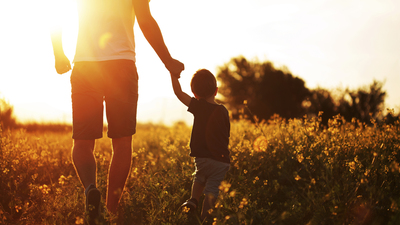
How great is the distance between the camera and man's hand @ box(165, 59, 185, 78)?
98.9 inches

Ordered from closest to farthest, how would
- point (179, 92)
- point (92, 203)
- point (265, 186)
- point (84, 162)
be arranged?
point (92, 203) → point (84, 162) → point (179, 92) → point (265, 186)

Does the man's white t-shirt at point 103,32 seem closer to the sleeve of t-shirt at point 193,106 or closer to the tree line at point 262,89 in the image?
the sleeve of t-shirt at point 193,106

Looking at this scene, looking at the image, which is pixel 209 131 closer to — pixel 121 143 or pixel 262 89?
pixel 121 143

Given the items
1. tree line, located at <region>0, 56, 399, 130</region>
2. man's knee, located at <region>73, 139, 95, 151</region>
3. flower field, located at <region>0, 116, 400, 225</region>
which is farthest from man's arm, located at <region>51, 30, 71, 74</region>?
tree line, located at <region>0, 56, 399, 130</region>

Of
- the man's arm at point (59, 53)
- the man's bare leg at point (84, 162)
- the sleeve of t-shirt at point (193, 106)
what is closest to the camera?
the man's bare leg at point (84, 162)

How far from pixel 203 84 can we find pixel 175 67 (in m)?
0.34

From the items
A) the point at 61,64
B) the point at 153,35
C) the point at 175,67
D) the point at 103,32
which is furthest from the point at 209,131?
the point at 61,64

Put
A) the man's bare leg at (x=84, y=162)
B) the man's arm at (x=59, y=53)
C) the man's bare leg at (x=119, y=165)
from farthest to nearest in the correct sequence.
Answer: the man's arm at (x=59, y=53)
the man's bare leg at (x=119, y=165)
the man's bare leg at (x=84, y=162)

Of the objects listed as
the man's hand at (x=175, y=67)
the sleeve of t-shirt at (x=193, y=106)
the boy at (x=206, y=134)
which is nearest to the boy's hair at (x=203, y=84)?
the boy at (x=206, y=134)

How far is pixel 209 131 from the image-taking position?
8.87ft

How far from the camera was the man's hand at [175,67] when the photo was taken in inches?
98.9

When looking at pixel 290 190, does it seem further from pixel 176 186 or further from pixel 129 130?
pixel 129 130

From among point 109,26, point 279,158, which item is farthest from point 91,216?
point 279,158

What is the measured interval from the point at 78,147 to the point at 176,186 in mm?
1120
